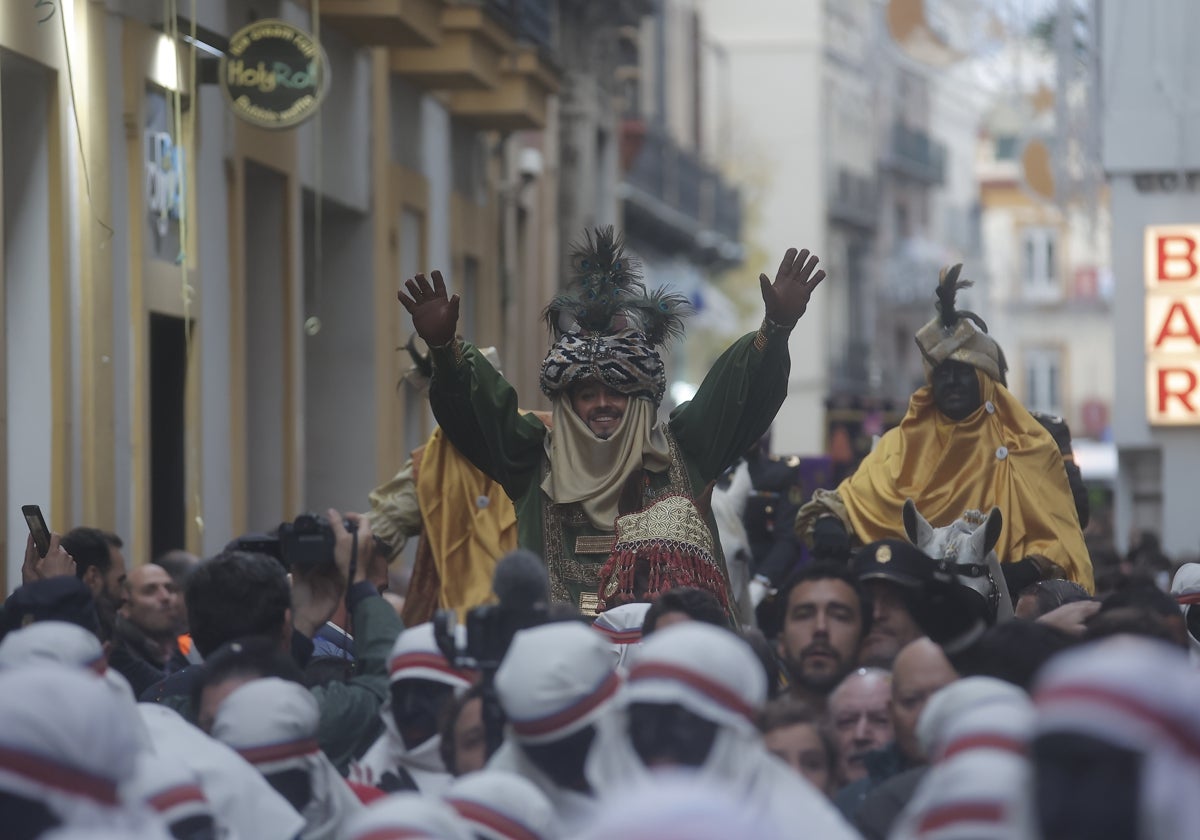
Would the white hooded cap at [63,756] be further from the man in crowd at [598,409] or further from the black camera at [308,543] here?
the man in crowd at [598,409]

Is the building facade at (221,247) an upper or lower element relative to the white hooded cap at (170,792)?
upper

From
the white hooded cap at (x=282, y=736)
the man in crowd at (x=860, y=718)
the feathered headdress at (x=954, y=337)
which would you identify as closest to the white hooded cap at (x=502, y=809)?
the white hooded cap at (x=282, y=736)

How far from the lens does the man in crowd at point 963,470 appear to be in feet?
31.6

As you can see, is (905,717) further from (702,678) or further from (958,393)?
(958,393)

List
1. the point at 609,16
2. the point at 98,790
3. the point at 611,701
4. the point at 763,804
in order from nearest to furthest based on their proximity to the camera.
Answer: the point at 98,790, the point at 763,804, the point at 611,701, the point at 609,16

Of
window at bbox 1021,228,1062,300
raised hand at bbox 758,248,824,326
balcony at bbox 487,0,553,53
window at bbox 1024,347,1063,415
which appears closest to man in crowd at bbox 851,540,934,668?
raised hand at bbox 758,248,824,326

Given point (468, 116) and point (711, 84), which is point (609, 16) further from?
point (711, 84)

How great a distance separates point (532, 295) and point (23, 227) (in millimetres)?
14429

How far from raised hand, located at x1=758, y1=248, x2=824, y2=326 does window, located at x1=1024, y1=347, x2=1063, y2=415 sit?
60.6 m

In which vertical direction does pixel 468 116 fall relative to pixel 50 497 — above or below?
above

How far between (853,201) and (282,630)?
5020 centimetres

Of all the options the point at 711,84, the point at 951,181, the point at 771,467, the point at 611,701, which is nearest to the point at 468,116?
the point at 771,467

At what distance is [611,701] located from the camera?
436 centimetres

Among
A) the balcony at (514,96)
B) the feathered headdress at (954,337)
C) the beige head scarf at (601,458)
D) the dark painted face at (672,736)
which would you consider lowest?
the dark painted face at (672,736)
